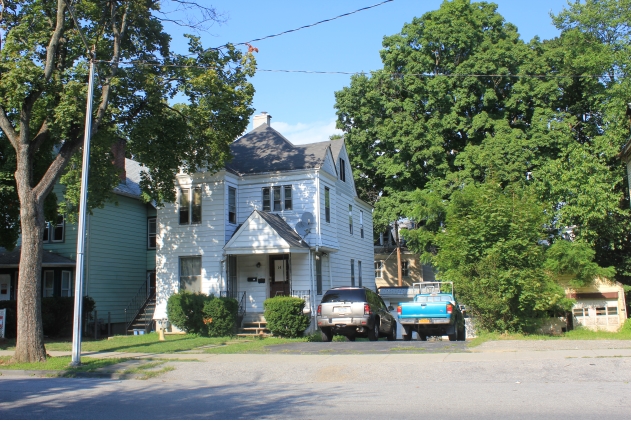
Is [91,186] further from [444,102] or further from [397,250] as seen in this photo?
[397,250]

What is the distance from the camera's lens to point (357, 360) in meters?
13.2

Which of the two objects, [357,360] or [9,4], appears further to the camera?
[9,4]

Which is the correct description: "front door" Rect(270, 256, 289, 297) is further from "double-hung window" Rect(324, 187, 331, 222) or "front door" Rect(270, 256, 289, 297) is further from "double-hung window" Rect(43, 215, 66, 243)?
"double-hung window" Rect(43, 215, 66, 243)

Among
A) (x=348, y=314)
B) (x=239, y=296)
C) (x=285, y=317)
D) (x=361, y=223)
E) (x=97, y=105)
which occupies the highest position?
(x=97, y=105)

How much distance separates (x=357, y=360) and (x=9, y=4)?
14173 mm

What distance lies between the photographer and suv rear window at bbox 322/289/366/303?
742 inches

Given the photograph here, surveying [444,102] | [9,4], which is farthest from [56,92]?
[444,102]

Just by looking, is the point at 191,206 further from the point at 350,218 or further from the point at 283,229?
the point at 350,218

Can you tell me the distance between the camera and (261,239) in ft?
72.0

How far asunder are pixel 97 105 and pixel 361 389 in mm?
12296

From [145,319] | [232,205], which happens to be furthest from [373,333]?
[145,319]

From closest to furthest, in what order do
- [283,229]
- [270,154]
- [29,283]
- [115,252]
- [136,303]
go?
[29,283] < [283,229] < [270,154] < [115,252] < [136,303]

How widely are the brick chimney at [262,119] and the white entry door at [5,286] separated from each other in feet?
44.0

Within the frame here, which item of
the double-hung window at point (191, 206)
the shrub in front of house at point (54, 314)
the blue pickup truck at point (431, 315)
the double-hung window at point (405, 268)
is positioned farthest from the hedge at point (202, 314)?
the double-hung window at point (405, 268)
